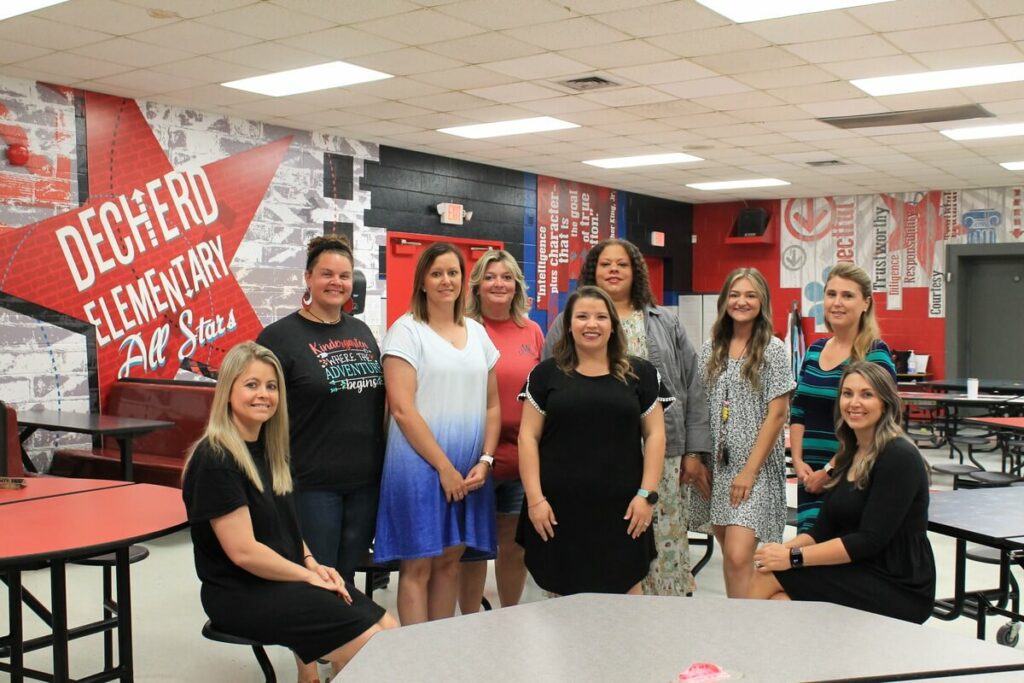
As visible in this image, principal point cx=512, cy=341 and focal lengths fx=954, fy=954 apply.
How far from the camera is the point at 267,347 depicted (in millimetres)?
3086

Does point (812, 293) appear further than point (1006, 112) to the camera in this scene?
Yes

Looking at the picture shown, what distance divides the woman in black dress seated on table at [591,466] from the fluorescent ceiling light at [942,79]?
4194mm

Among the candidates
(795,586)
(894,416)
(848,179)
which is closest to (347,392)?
(795,586)

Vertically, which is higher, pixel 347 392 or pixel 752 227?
pixel 752 227

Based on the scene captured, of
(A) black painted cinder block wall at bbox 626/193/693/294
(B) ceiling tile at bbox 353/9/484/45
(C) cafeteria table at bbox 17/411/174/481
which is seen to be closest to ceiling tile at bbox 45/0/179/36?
(B) ceiling tile at bbox 353/9/484/45

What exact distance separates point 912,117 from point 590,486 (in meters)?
5.78

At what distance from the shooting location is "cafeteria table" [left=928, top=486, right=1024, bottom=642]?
9.54 feet

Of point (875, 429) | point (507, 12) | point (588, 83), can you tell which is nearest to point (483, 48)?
point (507, 12)

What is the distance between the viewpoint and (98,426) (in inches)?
213

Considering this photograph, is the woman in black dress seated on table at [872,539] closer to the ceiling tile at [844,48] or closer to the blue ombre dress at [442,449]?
the blue ombre dress at [442,449]

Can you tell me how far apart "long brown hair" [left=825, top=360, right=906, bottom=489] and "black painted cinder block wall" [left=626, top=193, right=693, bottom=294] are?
915 centimetres

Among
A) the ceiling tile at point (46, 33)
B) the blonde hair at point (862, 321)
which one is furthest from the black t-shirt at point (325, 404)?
the ceiling tile at point (46, 33)

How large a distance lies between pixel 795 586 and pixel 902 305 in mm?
10069

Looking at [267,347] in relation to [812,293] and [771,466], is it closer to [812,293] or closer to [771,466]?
[771,466]
